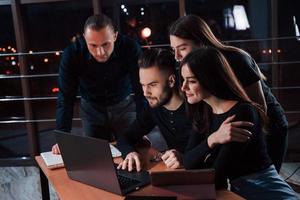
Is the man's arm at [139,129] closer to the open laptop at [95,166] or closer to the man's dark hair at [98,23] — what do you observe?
the open laptop at [95,166]

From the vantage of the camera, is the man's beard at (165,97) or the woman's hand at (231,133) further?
the man's beard at (165,97)

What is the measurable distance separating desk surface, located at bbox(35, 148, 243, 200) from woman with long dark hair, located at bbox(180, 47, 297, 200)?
0.09 metres

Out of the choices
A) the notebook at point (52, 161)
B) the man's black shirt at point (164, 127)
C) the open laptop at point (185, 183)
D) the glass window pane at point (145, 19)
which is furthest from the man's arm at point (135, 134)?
the glass window pane at point (145, 19)

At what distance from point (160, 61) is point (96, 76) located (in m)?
0.73

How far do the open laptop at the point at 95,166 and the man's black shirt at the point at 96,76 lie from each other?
72 centimetres

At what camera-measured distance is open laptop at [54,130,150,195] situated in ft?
3.96

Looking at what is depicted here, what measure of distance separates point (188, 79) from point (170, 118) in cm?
32

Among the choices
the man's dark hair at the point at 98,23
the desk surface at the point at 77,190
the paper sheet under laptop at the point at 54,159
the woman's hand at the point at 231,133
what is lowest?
the desk surface at the point at 77,190

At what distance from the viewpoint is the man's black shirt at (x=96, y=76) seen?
7.09 ft

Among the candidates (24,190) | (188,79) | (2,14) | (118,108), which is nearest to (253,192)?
(188,79)

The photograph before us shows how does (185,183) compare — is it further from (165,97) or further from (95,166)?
(165,97)

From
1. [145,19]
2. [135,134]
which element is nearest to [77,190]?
[135,134]

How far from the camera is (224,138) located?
1263 mm

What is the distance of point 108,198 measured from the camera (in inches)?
48.6
